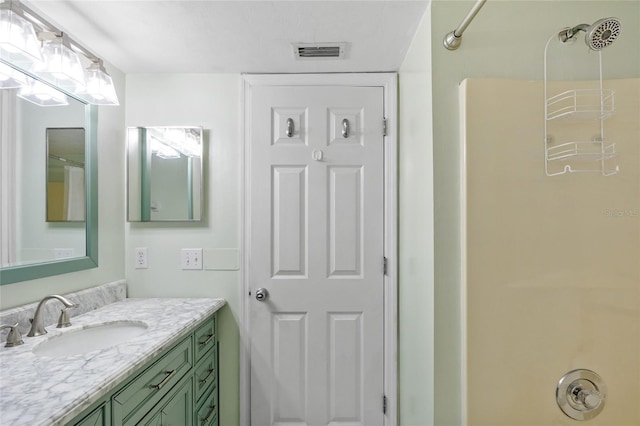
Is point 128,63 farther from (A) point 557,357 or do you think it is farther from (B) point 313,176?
(A) point 557,357

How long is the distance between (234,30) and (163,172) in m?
0.87

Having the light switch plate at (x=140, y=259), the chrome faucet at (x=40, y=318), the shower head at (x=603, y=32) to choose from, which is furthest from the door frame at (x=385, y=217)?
the shower head at (x=603, y=32)

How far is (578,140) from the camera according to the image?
1.19 meters

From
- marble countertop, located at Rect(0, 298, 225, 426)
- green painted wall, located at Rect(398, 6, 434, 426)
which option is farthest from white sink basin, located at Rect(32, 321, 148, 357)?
green painted wall, located at Rect(398, 6, 434, 426)

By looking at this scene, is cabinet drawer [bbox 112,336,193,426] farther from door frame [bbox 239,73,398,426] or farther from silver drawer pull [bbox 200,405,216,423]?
door frame [bbox 239,73,398,426]

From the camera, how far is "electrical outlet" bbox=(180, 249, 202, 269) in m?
1.88

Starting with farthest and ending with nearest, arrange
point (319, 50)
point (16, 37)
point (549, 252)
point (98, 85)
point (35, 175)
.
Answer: point (319, 50)
point (98, 85)
point (35, 175)
point (549, 252)
point (16, 37)

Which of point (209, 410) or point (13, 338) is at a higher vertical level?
point (13, 338)

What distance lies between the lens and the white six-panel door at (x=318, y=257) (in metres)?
1.85

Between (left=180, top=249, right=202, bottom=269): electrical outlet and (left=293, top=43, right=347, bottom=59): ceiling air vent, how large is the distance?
48.4 inches

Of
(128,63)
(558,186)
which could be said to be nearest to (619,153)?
(558,186)

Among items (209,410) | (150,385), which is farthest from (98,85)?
(209,410)

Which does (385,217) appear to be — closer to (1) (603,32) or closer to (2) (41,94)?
(1) (603,32)

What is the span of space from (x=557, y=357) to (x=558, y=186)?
2.08 ft
